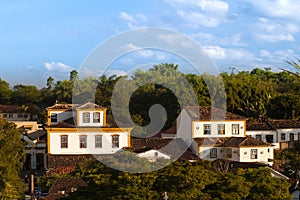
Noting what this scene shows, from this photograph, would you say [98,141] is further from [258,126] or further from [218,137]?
[258,126]

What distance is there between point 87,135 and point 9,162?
7.74 metres

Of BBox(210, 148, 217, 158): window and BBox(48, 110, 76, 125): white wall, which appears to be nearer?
BBox(210, 148, 217, 158): window

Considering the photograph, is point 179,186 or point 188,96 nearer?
point 179,186

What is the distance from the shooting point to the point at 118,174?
1314 centimetres

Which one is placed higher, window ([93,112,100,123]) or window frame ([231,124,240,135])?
window ([93,112,100,123])

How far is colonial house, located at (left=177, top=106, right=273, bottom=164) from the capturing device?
25.4 metres

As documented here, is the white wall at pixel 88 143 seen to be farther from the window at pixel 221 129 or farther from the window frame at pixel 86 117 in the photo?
the window at pixel 221 129

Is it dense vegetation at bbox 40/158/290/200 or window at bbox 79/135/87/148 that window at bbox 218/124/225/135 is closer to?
window at bbox 79/135/87/148

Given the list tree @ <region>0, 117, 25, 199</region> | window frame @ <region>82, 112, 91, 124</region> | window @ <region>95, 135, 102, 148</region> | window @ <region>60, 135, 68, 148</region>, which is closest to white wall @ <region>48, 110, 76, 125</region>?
window frame @ <region>82, 112, 91, 124</region>

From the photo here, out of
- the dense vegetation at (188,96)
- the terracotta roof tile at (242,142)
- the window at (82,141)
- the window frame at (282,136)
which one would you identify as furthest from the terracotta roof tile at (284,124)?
the window at (82,141)

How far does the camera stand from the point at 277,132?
30.8m

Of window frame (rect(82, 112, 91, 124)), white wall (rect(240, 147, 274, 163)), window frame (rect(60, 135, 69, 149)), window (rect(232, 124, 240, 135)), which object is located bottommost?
white wall (rect(240, 147, 274, 163))

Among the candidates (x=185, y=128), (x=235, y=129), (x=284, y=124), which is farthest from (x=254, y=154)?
(x=284, y=124)

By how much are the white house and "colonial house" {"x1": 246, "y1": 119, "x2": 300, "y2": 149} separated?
8.05m
